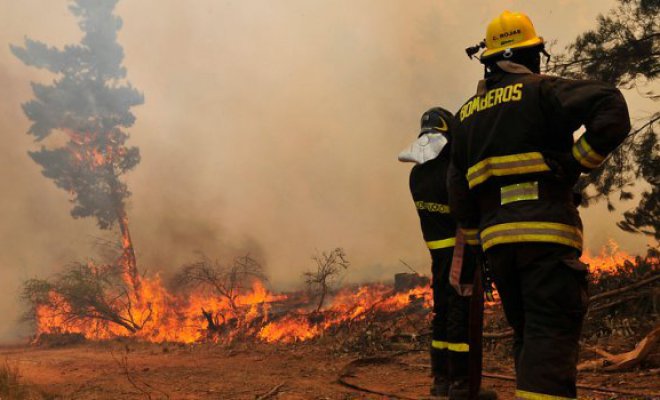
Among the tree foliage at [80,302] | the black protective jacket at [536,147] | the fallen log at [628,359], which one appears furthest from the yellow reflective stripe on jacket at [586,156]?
the tree foliage at [80,302]

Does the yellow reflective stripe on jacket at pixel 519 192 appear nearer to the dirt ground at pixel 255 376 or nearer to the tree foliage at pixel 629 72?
the dirt ground at pixel 255 376

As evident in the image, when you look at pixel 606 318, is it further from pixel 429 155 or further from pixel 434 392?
pixel 429 155

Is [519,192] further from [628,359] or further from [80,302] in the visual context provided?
[80,302]

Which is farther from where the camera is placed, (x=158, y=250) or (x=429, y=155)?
(x=158, y=250)

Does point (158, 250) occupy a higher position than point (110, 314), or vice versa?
point (158, 250)

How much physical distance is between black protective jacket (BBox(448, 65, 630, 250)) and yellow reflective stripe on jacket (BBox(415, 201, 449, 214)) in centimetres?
126

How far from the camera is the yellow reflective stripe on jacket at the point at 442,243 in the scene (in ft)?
12.8

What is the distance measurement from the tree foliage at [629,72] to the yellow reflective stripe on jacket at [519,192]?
16.2 feet

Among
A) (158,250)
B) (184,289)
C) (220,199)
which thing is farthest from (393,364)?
(220,199)

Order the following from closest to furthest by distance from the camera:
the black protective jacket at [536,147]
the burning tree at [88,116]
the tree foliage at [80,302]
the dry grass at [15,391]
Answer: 1. the black protective jacket at [536,147]
2. the dry grass at [15,391]
3. the tree foliage at [80,302]
4. the burning tree at [88,116]

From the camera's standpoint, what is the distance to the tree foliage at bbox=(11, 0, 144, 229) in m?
17.3

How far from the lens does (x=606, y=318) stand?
6.05 m

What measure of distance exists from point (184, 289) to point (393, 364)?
8.45m

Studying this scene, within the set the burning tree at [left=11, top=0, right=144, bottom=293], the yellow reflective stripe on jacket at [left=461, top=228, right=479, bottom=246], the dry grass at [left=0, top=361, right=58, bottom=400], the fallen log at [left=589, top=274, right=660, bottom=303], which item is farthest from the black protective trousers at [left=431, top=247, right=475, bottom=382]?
the burning tree at [left=11, top=0, right=144, bottom=293]
